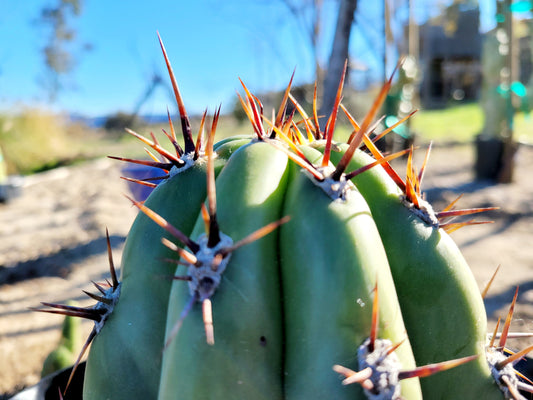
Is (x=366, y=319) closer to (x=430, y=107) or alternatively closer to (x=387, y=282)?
(x=387, y=282)

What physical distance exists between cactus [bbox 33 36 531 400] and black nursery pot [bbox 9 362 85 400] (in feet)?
0.97

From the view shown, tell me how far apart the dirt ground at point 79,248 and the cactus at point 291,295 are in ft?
2.45

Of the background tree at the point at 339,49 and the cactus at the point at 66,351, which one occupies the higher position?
the background tree at the point at 339,49

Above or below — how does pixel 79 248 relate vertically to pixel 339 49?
below

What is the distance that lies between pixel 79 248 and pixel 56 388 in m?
3.46

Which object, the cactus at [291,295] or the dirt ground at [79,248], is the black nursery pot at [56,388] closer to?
the cactus at [291,295]

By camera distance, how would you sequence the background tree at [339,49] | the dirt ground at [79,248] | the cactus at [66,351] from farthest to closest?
the dirt ground at [79,248] → the background tree at [339,49] → the cactus at [66,351]

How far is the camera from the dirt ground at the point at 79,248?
256 cm

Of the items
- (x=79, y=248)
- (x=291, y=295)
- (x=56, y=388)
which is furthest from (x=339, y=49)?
(x=79, y=248)

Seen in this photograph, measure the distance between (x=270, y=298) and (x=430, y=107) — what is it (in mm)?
27418

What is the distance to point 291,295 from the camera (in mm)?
643

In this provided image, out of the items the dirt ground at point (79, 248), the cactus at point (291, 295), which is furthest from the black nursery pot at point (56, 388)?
the dirt ground at point (79, 248)

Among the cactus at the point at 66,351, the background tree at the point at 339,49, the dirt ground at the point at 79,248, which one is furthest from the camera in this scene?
the dirt ground at the point at 79,248

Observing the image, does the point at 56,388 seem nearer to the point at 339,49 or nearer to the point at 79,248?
the point at 339,49
